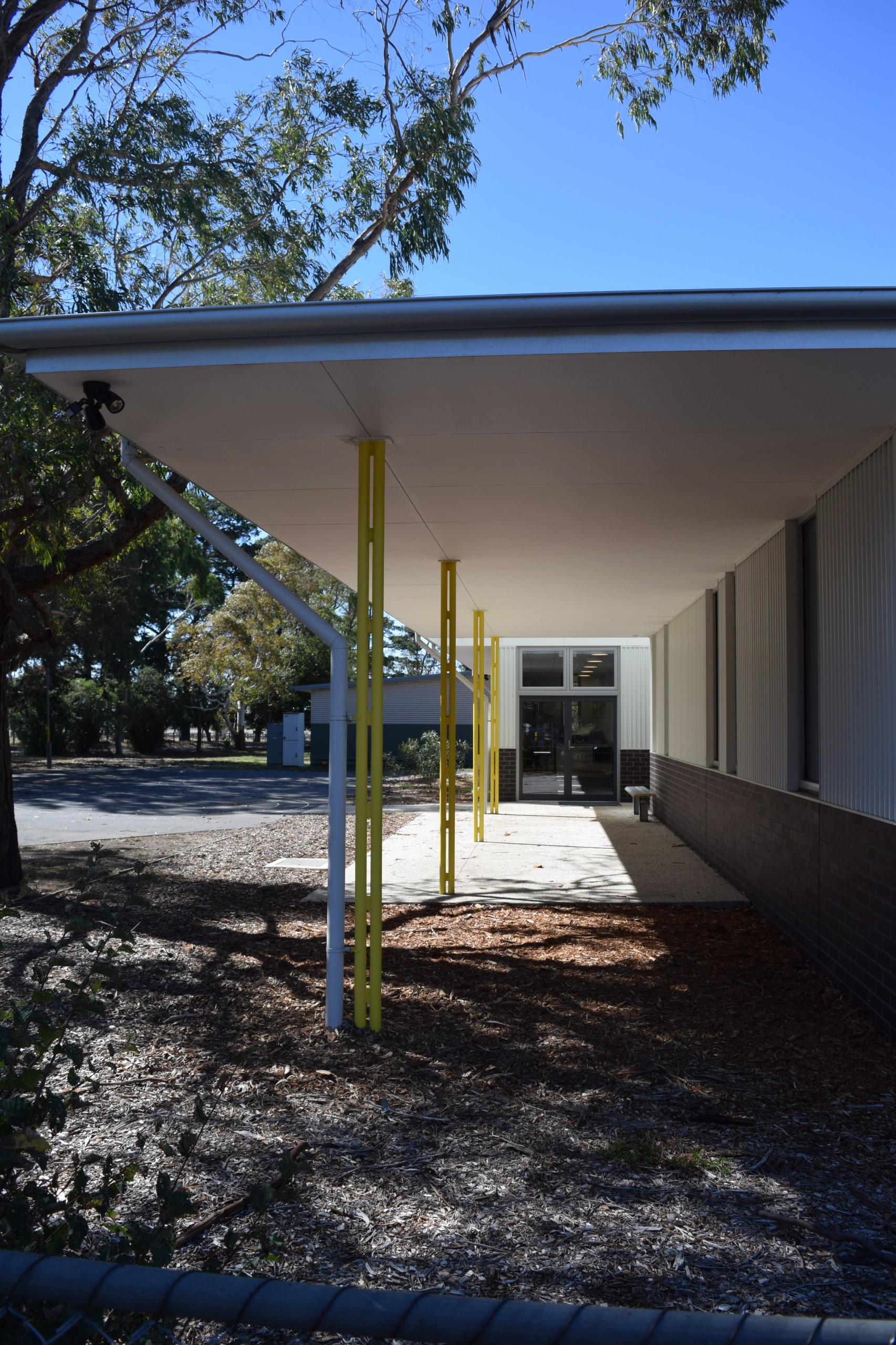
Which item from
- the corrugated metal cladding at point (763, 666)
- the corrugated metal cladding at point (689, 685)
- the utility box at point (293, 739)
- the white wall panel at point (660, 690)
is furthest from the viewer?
the utility box at point (293, 739)

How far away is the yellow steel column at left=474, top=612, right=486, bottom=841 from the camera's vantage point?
44.5ft

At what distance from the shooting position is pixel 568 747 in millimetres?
20703

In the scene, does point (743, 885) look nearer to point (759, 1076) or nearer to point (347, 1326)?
point (759, 1076)

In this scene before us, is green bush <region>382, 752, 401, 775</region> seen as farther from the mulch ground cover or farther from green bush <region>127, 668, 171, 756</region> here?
the mulch ground cover

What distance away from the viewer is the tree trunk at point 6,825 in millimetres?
8312

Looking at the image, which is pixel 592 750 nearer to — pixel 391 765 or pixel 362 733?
pixel 391 765

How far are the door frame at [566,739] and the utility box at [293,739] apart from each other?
11804 mm

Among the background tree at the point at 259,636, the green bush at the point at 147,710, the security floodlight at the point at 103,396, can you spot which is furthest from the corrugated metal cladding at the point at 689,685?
the green bush at the point at 147,710

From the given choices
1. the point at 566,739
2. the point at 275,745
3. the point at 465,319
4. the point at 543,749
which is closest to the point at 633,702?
the point at 566,739

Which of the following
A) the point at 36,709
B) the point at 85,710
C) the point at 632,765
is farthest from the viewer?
the point at 85,710

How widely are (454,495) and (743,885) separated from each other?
16.4 feet

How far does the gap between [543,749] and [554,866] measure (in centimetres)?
960

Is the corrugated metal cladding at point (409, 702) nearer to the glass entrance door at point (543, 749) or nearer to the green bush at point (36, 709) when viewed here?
the green bush at point (36, 709)

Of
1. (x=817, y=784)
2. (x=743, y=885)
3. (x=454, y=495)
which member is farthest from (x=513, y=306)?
(x=743, y=885)
